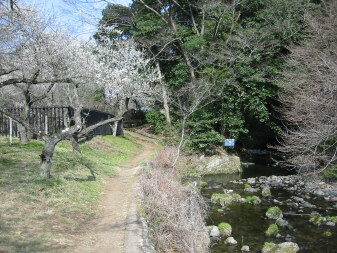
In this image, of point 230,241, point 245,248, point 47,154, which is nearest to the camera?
point 47,154

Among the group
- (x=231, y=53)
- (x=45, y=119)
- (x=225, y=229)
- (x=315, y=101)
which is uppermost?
(x=231, y=53)

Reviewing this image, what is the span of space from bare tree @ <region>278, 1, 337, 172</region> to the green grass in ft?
28.2

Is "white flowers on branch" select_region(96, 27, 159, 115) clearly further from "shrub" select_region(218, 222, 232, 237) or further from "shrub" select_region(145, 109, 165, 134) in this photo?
"shrub" select_region(218, 222, 232, 237)

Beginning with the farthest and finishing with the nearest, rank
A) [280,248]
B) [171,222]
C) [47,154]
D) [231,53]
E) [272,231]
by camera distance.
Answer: [231,53], [272,231], [280,248], [47,154], [171,222]

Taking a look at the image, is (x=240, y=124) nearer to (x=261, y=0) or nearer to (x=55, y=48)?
(x=261, y=0)

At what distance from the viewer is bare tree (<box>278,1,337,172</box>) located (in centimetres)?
1212

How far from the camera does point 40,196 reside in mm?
6734

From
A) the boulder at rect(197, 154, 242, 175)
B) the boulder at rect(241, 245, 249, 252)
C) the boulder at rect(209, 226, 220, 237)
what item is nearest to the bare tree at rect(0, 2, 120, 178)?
the boulder at rect(209, 226, 220, 237)

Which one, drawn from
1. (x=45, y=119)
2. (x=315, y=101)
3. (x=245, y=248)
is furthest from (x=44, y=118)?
(x=315, y=101)

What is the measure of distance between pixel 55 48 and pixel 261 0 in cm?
1720

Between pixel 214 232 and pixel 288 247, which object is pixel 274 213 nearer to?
pixel 288 247

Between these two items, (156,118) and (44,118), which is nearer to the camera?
(44,118)

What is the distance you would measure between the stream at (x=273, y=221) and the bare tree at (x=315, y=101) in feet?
5.53

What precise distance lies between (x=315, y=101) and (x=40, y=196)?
10.8m
